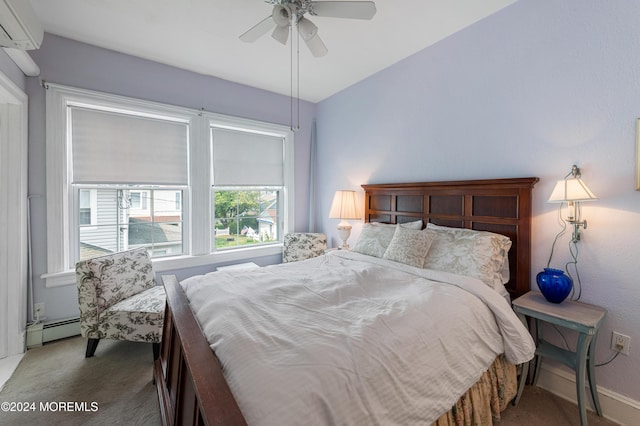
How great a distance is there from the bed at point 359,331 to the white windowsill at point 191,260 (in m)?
1.29

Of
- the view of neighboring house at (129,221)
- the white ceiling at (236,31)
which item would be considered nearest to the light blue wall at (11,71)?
the white ceiling at (236,31)

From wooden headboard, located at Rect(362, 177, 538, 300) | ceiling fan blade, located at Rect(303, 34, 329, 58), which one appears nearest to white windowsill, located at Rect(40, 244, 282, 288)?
wooden headboard, located at Rect(362, 177, 538, 300)

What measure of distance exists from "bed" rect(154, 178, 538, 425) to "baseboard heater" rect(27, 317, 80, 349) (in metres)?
1.41

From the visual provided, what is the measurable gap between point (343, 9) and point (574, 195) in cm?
186

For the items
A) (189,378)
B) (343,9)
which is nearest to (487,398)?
(189,378)

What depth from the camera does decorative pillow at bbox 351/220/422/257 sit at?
8.48 feet

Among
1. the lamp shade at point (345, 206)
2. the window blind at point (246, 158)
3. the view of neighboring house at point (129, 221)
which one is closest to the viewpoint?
the view of neighboring house at point (129, 221)

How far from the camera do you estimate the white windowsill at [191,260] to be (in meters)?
2.52

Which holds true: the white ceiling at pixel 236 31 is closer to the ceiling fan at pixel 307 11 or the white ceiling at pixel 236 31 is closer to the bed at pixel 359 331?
the ceiling fan at pixel 307 11

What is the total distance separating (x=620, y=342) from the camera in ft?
5.56

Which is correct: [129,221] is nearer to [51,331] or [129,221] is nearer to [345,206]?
[51,331]

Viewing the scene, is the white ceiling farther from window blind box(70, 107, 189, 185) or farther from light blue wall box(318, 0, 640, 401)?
window blind box(70, 107, 189, 185)

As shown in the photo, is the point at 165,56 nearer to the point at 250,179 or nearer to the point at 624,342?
the point at 250,179

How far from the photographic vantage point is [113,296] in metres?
2.32
